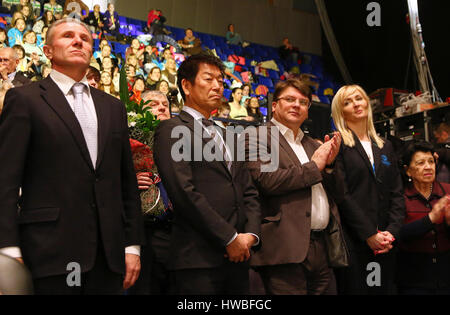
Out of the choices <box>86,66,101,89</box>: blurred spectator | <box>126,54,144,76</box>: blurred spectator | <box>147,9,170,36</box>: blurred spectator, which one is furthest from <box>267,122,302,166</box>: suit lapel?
<box>147,9,170,36</box>: blurred spectator

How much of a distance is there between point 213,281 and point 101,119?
2.23 ft

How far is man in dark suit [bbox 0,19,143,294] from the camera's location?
1316 millimetres

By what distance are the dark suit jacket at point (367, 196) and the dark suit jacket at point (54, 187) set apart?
1127mm

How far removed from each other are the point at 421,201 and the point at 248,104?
4865 mm

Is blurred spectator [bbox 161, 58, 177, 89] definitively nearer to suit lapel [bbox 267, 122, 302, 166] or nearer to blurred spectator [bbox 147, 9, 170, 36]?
blurred spectator [bbox 147, 9, 170, 36]

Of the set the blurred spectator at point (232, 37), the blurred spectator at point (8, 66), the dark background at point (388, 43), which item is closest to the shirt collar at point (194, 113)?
the blurred spectator at point (8, 66)

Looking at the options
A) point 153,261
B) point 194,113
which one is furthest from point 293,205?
point 153,261

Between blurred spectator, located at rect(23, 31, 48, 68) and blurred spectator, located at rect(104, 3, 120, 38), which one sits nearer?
blurred spectator, located at rect(23, 31, 48, 68)

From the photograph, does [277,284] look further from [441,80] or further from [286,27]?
[286,27]

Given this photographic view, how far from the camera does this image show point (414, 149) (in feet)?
8.42

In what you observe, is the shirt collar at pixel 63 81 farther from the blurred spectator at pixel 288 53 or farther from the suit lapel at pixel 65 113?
the blurred spectator at pixel 288 53

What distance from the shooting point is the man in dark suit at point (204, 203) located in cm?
164
